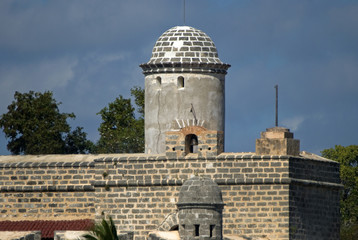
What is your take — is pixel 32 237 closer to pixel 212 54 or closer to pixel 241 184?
pixel 241 184

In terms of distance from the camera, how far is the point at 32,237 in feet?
129

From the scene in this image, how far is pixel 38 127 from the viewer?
59.6 m

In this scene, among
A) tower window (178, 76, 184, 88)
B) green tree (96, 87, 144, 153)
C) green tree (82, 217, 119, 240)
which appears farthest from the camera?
green tree (96, 87, 144, 153)

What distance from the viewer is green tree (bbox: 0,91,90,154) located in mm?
58875

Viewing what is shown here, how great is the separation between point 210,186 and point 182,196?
0.84 metres

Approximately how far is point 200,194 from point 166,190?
458 centimetres

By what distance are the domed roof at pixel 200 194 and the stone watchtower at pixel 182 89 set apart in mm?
7652

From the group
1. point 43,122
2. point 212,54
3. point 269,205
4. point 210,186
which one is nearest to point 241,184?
point 269,205

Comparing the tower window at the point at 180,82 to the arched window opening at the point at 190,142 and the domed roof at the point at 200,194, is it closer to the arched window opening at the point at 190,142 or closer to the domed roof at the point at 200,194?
the arched window opening at the point at 190,142

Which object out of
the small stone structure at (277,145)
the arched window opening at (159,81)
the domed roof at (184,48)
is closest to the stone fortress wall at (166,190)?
the small stone structure at (277,145)

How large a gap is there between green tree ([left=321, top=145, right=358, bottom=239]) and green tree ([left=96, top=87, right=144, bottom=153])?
1063 cm

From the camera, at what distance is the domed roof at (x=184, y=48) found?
47.2 meters

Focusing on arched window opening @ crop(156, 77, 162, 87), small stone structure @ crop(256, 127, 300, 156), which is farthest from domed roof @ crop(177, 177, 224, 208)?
arched window opening @ crop(156, 77, 162, 87)

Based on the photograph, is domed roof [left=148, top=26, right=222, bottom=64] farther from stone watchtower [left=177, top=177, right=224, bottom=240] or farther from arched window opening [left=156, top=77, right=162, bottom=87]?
stone watchtower [left=177, top=177, right=224, bottom=240]
